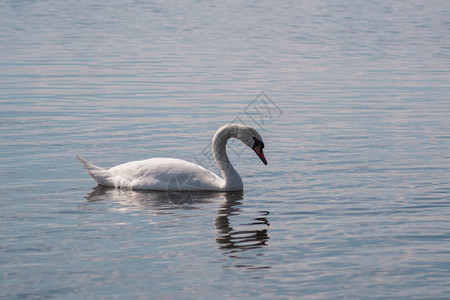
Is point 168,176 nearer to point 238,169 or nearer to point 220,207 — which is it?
point 220,207

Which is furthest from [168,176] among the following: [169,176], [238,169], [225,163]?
[238,169]

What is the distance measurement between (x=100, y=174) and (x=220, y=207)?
224cm

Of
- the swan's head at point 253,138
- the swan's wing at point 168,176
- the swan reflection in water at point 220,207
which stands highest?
the swan's head at point 253,138

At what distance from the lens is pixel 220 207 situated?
1230 centimetres

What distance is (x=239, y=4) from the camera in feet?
243

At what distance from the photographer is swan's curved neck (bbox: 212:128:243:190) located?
13.2 m

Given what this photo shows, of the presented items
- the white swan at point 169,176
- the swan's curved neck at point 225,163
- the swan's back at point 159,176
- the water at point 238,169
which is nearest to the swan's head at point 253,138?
the white swan at point 169,176

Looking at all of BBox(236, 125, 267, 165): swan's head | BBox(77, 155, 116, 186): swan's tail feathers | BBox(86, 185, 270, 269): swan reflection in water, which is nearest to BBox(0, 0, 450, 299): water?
BBox(86, 185, 270, 269): swan reflection in water

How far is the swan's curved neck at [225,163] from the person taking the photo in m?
13.2

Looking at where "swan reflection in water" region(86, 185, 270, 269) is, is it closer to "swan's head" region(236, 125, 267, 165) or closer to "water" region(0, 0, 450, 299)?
"water" region(0, 0, 450, 299)

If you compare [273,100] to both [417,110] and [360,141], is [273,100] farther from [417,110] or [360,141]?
[360,141]

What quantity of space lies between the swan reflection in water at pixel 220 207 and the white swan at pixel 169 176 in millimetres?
101

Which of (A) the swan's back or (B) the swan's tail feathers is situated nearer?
(A) the swan's back

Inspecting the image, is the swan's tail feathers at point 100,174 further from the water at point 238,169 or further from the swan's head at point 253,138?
the swan's head at point 253,138
